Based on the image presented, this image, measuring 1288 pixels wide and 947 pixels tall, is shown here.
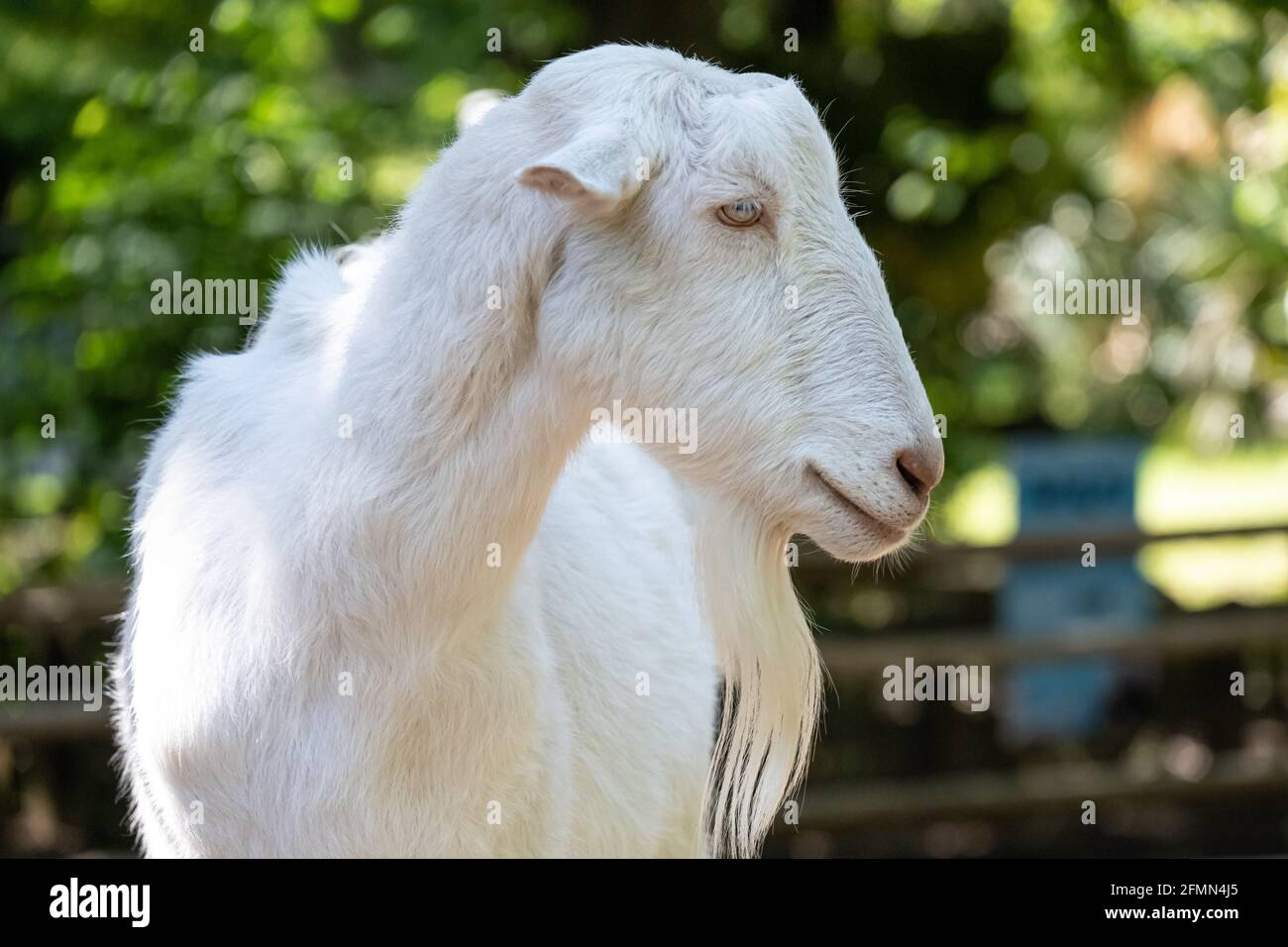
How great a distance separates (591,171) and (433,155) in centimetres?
331

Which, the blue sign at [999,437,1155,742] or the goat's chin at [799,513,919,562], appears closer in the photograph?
the goat's chin at [799,513,919,562]

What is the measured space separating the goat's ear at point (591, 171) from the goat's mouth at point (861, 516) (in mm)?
496

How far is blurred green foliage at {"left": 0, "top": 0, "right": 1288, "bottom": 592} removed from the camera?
5.02 metres

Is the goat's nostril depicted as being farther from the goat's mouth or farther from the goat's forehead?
the goat's forehead

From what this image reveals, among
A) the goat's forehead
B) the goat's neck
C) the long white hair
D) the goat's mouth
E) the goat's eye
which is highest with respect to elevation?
the goat's forehead

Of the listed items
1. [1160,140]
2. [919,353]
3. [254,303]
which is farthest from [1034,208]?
[1160,140]

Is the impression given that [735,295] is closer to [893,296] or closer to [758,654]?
[758,654]

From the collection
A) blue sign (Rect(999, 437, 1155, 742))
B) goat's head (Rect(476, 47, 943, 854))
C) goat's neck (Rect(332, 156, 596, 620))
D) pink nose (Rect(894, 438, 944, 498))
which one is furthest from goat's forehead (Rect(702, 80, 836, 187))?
blue sign (Rect(999, 437, 1155, 742))

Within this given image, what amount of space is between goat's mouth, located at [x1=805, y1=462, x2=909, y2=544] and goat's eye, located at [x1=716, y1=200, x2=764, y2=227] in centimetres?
37

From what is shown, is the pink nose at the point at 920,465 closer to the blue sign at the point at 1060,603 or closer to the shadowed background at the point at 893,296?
the shadowed background at the point at 893,296

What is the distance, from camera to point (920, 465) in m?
2.17

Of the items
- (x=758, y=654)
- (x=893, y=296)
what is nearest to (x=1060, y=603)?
(x=893, y=296)
